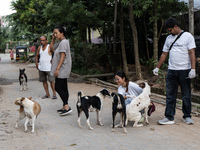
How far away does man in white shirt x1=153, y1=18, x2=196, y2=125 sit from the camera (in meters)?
5.49

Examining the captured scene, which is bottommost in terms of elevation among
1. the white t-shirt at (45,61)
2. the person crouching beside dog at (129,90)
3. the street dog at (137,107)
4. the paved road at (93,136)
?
the paved road at (93,136)

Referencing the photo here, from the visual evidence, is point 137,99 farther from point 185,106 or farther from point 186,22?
point 186,22

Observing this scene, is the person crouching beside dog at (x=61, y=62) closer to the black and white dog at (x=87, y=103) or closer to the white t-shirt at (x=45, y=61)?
the black and white dog at (x=87, y=103)

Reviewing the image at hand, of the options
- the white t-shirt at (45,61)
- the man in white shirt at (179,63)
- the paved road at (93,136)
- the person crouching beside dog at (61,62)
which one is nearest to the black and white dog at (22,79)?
the white t-shirt at (45,61)

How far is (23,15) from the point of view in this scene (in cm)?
3067

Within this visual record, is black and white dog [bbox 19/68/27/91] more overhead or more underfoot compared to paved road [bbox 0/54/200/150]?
more overhead

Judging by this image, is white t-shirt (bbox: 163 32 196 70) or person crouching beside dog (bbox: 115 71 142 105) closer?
white t-shirt (bbox: 163 32 196 70)

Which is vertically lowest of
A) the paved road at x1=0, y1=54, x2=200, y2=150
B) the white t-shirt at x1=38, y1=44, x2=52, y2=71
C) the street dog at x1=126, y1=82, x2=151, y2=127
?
the paved road at x1=0, y1=54, x2=200, y2=150

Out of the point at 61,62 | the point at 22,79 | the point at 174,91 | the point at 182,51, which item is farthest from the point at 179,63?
the point at 22,79

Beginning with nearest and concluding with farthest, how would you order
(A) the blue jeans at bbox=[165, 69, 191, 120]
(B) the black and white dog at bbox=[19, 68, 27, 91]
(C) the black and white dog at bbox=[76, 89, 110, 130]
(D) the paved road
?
(D) the paved road
(C) the black and white dog at bbox=[76, 89, 110, 130]
(A) the blue jeans at bbox=[165, 69, 191, 120]
(B) the black and white dog at bbox=[19, 68, 27, 91]

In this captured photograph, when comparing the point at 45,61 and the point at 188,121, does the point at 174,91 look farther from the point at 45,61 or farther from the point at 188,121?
the point at 45,61

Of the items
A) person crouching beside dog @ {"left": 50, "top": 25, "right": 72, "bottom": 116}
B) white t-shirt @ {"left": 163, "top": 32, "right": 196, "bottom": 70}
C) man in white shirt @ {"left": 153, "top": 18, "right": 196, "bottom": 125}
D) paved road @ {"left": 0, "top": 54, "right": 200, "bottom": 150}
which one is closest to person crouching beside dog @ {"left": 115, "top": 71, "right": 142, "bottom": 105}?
paved road @ {"left": 0, "top": 54, "right": 200, "bottom": 150}

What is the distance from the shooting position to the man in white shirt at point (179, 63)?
18.0 ft

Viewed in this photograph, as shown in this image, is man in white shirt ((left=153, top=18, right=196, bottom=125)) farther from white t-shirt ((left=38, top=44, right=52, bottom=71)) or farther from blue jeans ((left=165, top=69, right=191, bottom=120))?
white t-shirt ((left=38, top=44, right=52, bottom=71))
